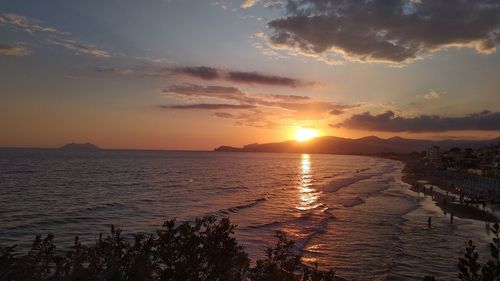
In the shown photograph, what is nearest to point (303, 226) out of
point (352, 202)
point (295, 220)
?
point (295, 220)

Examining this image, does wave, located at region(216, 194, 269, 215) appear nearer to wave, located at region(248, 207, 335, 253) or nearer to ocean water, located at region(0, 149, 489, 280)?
ocean water, located at region(0, 149, 489, 280)

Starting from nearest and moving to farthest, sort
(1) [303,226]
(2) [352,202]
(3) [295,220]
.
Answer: (1) [303,226]
(3) [295,220]
(2) [352,202]

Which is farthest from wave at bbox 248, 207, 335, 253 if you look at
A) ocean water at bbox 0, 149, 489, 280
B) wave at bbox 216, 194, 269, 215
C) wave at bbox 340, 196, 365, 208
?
wave at bbox 340, 196, 365, 208

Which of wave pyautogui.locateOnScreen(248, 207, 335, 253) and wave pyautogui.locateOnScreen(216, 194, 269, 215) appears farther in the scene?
wave pyautogui.locateOnScreen(216, 194, 269, 215)

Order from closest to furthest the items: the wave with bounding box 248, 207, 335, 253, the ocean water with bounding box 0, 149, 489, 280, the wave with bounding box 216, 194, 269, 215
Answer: the ocean water with bounding box 0, 149, 489, 280, the wave with bounding box 248, 207, 335, 253, the wave with bounding box 216, 194, 269, 215

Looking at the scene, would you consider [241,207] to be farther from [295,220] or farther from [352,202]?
[352,202]

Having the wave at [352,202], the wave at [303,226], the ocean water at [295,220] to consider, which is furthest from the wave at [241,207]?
the wave at [352,202]

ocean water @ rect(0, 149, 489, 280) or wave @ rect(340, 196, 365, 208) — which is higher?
ocean water @ rect(0, 149, 489, 280)

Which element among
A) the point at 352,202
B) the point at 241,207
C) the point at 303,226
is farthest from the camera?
the point at 352,202

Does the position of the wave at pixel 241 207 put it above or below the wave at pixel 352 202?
above

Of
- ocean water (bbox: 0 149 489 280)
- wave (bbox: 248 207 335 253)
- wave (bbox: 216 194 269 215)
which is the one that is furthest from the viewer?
wave (bbox: 216 194 269 215)

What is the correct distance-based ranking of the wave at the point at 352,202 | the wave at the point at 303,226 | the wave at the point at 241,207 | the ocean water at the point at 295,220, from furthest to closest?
the wave at the point at 352,202 → the wave at the point at 241,207 → the wave at the point at 303,226 → the ocean water at the point at 295,220

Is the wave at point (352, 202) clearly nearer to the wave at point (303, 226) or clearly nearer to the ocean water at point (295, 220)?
the ocean water at point (295, 220)

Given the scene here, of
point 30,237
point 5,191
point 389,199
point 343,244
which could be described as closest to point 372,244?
point 343,244
